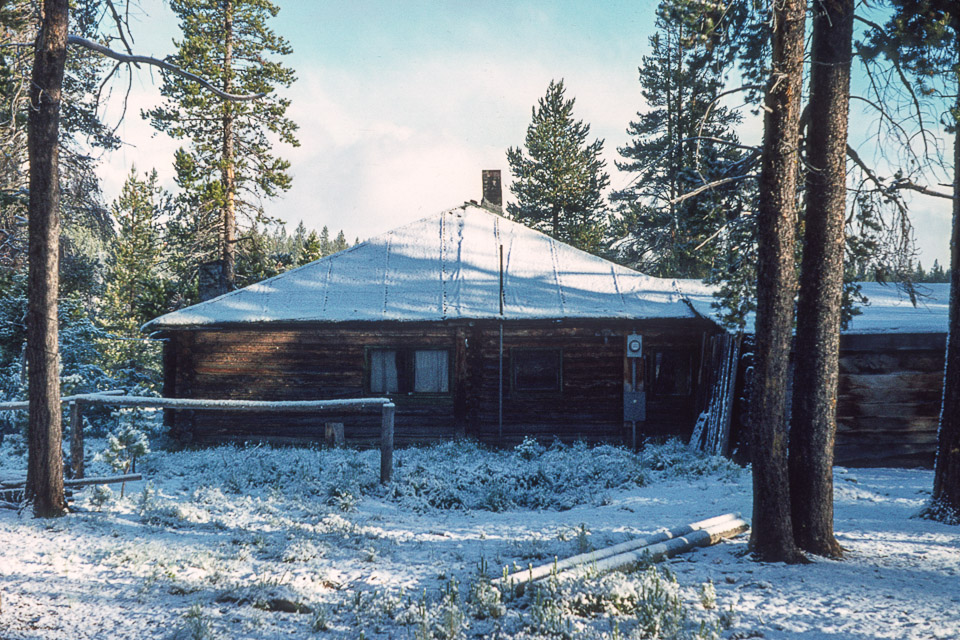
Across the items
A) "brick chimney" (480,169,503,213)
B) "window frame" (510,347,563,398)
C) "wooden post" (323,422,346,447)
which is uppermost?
"brick chimney" (480,169,503,213)

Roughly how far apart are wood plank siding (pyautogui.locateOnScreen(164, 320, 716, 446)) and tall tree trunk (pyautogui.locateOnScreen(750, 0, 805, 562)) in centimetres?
836

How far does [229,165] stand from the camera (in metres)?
20.3

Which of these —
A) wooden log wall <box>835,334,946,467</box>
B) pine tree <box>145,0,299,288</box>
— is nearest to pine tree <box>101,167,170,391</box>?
pine tree <box>145,0,299,288</box>

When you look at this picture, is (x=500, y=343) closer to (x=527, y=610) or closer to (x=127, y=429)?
(x=127, y=429)

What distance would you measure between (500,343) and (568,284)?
246 centimetres

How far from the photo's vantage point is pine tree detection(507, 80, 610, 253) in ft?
96.2

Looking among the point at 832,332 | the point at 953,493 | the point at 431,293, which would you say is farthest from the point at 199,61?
the point at 953,493

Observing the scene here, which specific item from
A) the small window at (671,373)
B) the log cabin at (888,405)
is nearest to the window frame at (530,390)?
the small window at (671,373)

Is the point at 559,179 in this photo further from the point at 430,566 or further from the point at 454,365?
the point at 430,566

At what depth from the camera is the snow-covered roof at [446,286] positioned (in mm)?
13695

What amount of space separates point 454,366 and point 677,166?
13.1 metres

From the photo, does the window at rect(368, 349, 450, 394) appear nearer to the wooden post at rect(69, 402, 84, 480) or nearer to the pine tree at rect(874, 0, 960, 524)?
the wooden post at rect(69, 402, 84, 480)

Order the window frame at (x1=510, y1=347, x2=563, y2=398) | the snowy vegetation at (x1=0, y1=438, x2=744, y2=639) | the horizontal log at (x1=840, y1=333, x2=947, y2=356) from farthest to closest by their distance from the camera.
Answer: the window frame at (x1=510, y1=347, x2=563, y2=398)
the horizontal log at (x1=840, y1=333, x2=947, y2=356)
the snowy vegetation at (x1=0, y1=438, x2=744, y2=639)

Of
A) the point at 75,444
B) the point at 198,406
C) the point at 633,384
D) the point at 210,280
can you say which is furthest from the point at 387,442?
the point at 210,280
